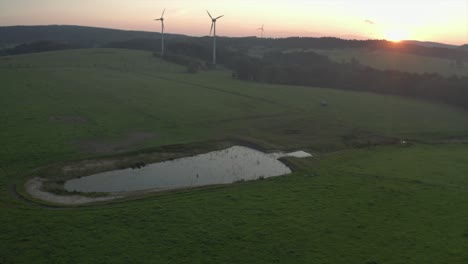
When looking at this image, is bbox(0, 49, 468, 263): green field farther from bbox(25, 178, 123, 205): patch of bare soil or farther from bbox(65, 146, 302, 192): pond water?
bbox(65, 146, 302, 192): pond water

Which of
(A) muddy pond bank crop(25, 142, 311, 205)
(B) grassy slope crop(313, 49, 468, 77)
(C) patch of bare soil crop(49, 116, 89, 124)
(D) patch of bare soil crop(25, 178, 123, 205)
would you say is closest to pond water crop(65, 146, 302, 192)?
(A) muddy pond bank crop(25, 142, 311, 205)

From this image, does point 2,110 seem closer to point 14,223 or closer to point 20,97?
point 20,97

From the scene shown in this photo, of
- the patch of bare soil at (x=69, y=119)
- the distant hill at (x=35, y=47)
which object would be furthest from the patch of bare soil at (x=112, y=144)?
the distant hill at (x=35, y=47)

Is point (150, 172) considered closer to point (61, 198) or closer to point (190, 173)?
point (190, 173)

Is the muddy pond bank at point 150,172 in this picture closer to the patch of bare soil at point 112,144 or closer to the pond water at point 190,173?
the pond water at point 190,173

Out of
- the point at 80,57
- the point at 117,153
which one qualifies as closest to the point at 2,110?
the point at 117,153

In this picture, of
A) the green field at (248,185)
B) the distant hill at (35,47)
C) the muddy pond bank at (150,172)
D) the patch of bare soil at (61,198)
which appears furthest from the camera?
the distant hill at (35,47)
